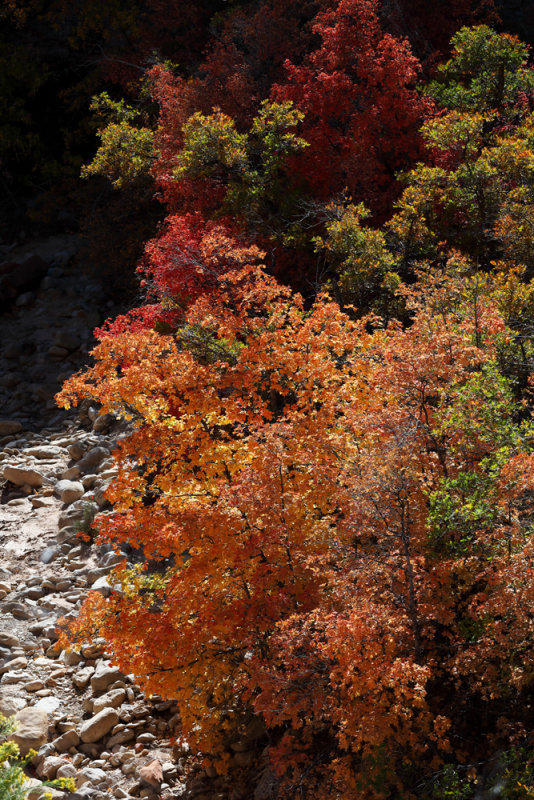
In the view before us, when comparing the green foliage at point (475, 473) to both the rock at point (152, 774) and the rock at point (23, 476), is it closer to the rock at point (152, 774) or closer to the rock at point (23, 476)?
the rock at point (152, 774)

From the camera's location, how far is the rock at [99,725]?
8.18m

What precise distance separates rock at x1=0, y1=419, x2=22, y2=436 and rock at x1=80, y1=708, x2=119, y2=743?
8427 millimetres

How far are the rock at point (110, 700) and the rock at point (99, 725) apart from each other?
0.17m

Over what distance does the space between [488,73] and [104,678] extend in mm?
12946

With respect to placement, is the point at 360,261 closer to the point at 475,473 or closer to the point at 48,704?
the point at 475,473

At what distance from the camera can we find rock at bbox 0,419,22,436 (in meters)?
15.2

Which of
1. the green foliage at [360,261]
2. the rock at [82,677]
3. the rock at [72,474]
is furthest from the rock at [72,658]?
the green foliage at [360,261]

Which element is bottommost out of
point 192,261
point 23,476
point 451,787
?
point 451,787

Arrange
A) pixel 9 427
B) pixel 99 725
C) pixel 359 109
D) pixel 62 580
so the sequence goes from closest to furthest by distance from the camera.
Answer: pixel 99 725 → pixel 62 580 → pixel 359 109 → pixel 9 427

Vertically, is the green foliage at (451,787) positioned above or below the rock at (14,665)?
above

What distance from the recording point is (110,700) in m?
8.55

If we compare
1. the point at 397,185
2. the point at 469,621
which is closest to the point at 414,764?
the point at 469,621

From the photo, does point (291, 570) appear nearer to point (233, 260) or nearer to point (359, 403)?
point (359, 403)

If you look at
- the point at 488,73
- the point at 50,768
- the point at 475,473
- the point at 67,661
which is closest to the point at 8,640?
the point at 67,661
